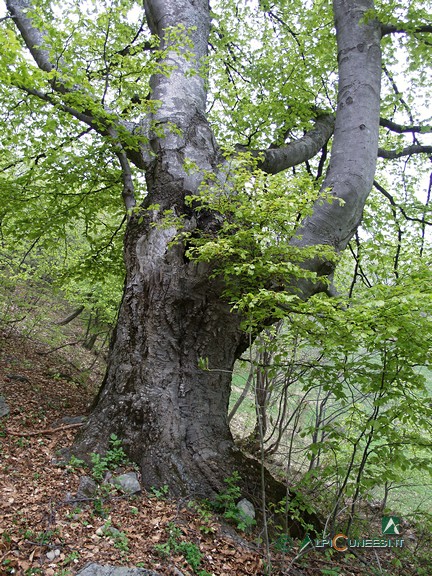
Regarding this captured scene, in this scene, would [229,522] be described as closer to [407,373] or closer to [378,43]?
[407,373]

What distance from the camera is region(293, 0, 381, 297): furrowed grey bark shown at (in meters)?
3.72

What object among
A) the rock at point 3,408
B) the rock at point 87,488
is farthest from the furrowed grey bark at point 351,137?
the rock at point 3,408

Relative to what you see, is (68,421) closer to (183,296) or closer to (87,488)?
(87,488)

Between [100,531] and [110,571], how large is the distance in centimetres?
39

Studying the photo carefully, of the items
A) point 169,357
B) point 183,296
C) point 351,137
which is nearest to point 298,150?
point 351,137

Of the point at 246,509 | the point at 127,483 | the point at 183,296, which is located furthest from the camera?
the point at 183,296

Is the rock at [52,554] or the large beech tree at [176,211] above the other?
the large beech tree at [176,211]

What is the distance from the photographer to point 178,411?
339cm

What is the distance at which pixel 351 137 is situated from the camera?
4.01 metres

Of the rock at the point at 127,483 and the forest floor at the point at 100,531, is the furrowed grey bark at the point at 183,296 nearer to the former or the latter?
the rock at the point at 127,483

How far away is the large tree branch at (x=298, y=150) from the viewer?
4.81 meters

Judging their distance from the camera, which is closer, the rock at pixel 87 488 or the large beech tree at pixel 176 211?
the rock at pixel 87 488

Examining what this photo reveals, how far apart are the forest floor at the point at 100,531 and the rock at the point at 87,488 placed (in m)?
0.04

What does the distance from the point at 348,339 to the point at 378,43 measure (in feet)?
12.2
